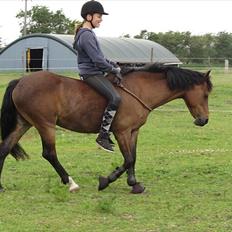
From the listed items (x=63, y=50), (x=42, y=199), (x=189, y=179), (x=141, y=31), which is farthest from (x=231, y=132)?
(x=141, y=31)

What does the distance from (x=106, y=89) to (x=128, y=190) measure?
Answer: 4.63ft

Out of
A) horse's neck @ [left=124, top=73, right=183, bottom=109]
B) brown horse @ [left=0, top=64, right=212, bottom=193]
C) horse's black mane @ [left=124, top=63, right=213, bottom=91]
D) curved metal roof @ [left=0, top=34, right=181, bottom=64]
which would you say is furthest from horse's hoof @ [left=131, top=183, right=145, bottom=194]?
curved metal roof @ [left=0, top=34, right=181, bottom=64]

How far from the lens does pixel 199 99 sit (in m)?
7.36

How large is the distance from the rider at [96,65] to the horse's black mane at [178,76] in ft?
1.95

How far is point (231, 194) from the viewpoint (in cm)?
673

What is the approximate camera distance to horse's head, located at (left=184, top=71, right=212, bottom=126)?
7.33m

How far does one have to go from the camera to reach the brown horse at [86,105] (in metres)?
6.94

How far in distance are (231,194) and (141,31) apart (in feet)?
204

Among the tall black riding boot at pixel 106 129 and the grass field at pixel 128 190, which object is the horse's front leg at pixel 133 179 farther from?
the tall black riding boot at pixel 106 129

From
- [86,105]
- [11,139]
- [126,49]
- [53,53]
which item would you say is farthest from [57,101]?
[126,49]

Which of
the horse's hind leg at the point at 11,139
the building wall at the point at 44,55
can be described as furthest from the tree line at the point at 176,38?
the horse's hind leg at the point at 11,139

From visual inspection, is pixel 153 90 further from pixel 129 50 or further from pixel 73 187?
pixel 129 50

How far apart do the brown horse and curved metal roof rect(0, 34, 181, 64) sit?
27.8 meters

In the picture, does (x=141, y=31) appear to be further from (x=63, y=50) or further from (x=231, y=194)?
(x=231, y=194)
